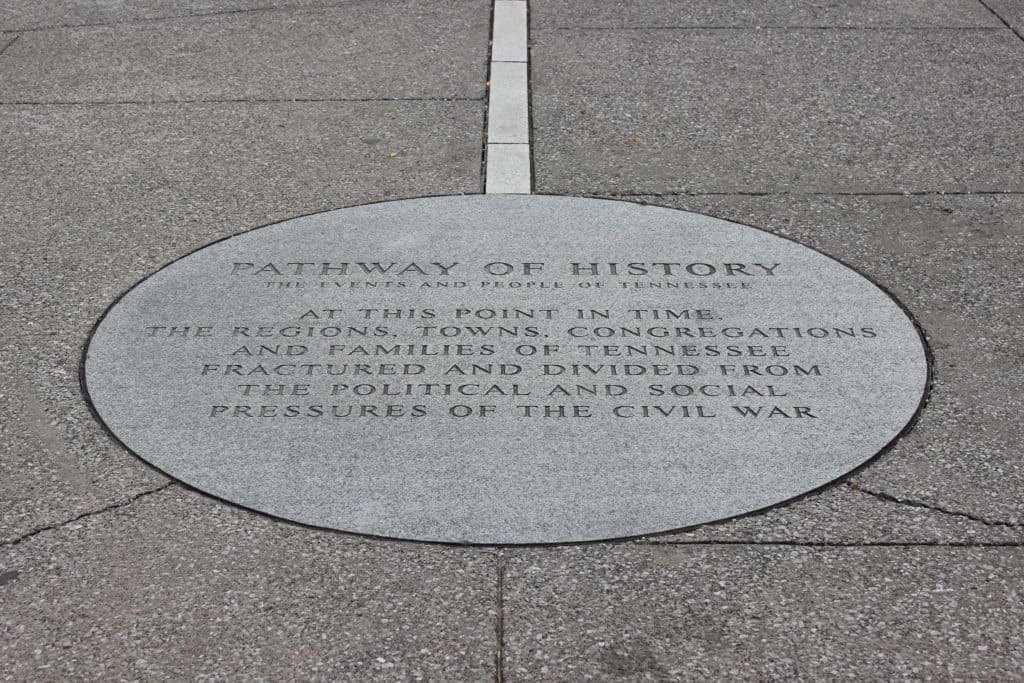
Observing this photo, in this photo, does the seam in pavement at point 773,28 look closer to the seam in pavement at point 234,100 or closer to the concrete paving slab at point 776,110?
the concrete paving slab at point 776,110

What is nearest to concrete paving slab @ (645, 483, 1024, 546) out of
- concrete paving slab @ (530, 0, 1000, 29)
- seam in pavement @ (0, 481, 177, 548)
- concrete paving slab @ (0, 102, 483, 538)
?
seam in pavement @ (0, 481, 177, 548)

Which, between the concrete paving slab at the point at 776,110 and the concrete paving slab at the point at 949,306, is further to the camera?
the concrete paving slab at the point at 776,110

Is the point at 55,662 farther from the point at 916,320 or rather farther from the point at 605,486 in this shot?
the point at 916,320

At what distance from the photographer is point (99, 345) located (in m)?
4.07

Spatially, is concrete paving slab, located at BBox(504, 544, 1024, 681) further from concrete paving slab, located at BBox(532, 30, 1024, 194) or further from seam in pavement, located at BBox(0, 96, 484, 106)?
seam in pavement, located at BBox(0, 96, 484, 106)

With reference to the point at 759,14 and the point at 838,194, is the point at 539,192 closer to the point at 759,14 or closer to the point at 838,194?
the point at 838,194

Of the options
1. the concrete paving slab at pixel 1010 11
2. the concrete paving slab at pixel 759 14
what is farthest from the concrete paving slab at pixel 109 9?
the concrete paving slab at pixel 1010 11

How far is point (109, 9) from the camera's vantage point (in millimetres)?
7727

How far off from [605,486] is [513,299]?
1.09 metres

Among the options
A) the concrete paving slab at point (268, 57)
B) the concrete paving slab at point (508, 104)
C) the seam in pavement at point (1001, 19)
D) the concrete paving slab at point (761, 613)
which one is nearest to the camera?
the concrete paving slab at point (761, 613)

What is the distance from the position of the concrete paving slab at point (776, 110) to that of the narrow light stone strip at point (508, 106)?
8 cm

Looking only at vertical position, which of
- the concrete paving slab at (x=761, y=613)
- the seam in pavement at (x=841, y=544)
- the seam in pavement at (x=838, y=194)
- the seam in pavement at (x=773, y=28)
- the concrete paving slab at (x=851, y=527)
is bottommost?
the concrete paving slab at (x=761, y=613)

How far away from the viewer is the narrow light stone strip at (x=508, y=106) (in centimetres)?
531

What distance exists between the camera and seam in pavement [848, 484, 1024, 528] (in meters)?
3.26
